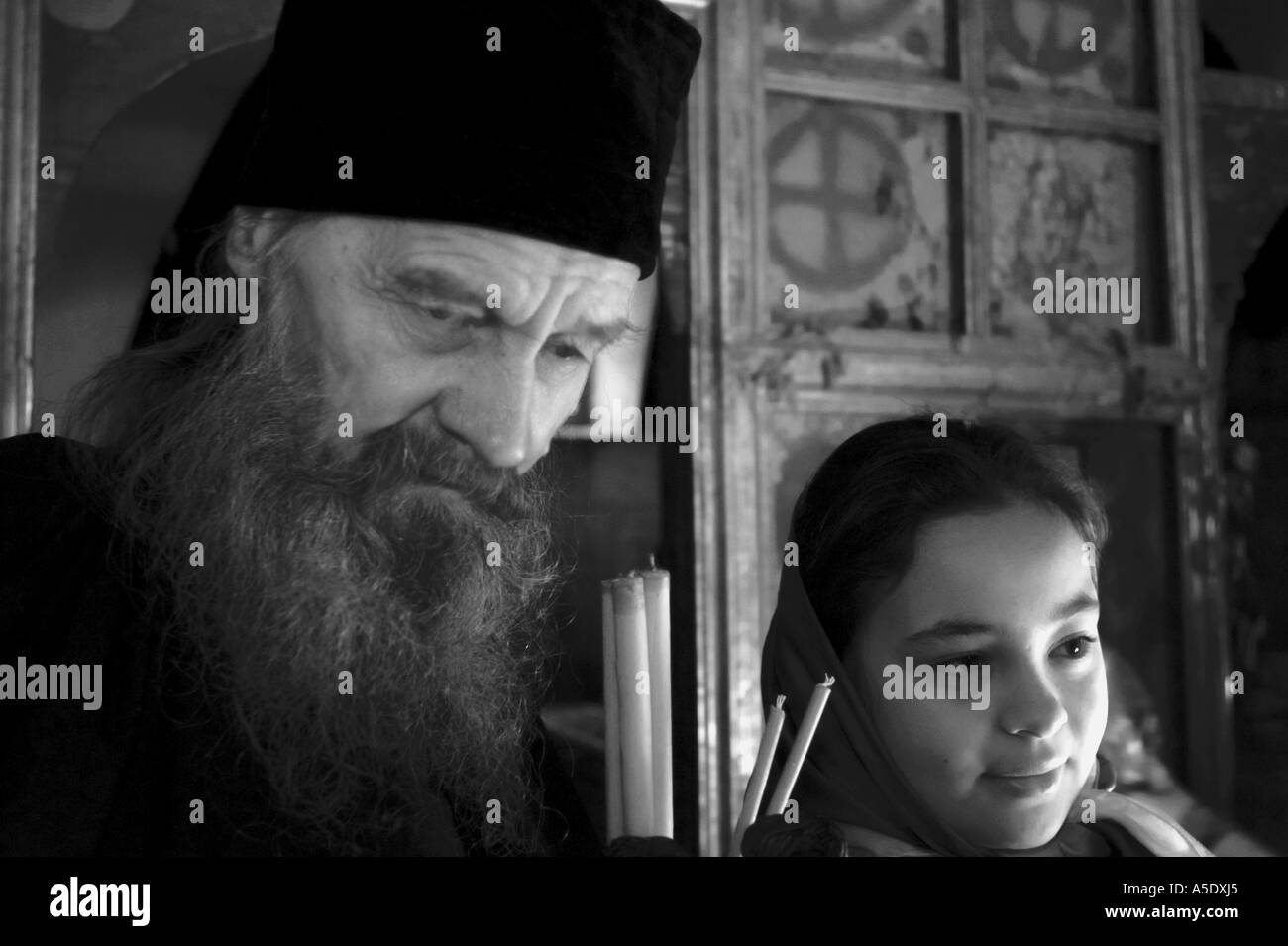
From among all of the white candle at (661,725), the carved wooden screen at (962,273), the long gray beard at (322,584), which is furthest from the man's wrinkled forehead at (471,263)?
the white candle at (661,725)

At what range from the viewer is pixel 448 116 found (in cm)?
118

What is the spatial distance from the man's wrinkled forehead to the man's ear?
0.09 meters

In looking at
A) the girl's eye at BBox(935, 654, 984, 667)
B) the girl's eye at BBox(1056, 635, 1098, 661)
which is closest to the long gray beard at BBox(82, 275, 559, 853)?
the girl's eye at BBox(935, 654, 984, 667)

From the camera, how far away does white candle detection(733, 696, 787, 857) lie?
3.99 ft

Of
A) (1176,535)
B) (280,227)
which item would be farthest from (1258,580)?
(280,227)

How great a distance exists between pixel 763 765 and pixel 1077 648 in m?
0.34

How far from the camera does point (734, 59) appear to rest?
4.66 ft

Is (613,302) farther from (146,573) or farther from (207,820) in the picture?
(207,820)

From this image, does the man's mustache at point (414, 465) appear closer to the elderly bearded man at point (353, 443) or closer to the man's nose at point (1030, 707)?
the elderly bearded man at point (353, 443)
